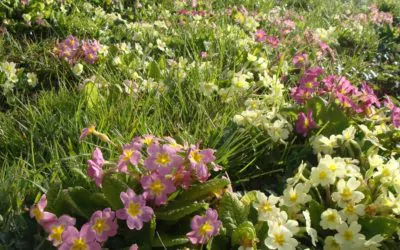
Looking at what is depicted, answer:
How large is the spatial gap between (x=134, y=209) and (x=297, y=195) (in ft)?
1.96

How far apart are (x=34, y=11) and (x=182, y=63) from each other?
172cm

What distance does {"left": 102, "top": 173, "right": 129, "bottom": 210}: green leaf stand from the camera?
185 cm

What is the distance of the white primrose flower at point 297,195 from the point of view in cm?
198

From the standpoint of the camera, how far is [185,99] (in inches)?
122

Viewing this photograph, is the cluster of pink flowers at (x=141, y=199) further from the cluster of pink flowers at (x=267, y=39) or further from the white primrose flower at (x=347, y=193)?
the cluster of pink flowers at (x=267, y=39)

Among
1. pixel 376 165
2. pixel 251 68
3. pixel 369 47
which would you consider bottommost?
pixel 369 47

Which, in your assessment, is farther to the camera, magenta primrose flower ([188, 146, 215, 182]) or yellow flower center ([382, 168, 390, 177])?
yellow flower center ([382, 168, 390, 177])

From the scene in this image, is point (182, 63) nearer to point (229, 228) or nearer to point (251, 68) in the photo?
point (251, 68)

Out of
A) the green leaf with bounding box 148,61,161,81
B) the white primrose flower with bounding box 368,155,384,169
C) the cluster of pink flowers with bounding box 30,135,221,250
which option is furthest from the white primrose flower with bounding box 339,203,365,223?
the green leaf with bounding box 148,61,161,81

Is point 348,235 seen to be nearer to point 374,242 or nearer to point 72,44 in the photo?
point 374,242

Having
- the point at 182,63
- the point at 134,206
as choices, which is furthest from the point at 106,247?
the point at 182,63

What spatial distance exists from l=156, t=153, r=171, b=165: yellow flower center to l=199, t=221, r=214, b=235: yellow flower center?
0.23 m

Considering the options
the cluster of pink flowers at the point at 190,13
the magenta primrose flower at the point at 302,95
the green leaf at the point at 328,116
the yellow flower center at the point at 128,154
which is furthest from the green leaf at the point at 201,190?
the cluster of pink flowers at the point at 190,13

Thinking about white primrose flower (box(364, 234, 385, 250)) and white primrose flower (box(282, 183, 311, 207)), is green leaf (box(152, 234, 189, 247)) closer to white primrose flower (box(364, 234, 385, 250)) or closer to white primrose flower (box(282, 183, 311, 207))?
white primrose flower (box(282, 183, 311, 207))
